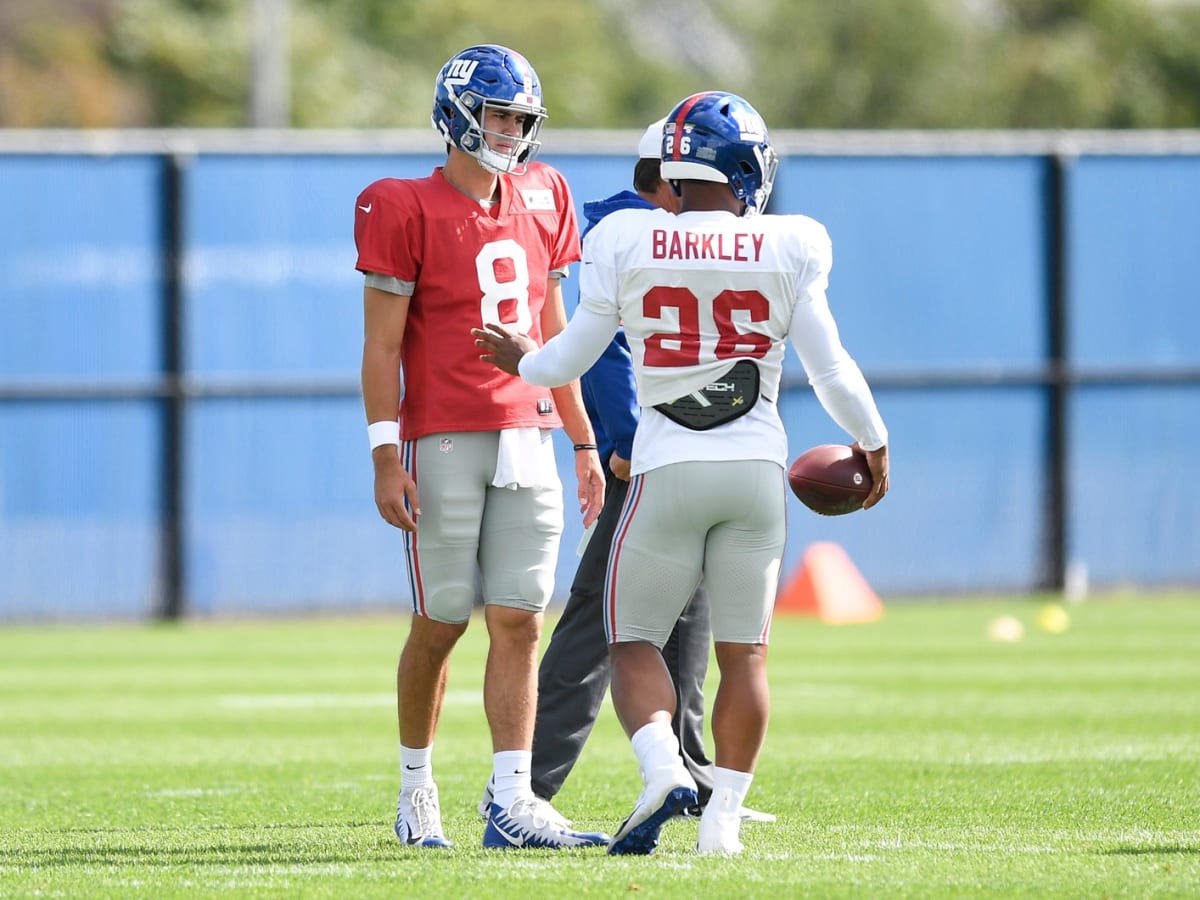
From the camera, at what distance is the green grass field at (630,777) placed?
5148mm

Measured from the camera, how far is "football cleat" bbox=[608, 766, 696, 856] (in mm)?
5102

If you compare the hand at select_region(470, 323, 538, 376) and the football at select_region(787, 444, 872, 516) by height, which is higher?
the hand at select_region(470, 323, 538, 376)

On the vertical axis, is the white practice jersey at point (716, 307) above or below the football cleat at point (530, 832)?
above

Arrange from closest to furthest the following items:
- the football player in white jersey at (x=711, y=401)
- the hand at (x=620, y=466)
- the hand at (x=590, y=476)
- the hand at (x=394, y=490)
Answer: the football player in white jersey at (x=711, y=401) → the hand at (x=394, y=490) → the hand at (x=590, y=476) → the hand at (x=620, y=466)

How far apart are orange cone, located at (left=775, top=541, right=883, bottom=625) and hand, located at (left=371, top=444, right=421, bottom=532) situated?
29.6 ft

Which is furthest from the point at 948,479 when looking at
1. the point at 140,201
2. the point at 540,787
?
the point at 540,787

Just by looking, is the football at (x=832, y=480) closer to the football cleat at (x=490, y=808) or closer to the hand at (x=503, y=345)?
the hand at (x=503, y=345)

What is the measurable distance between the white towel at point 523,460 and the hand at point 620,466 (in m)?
0.46

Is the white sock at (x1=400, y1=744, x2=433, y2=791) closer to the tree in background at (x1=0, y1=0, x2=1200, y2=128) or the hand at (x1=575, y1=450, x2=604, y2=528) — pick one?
the hand at (x1=575, y1=450, x2=604, y2=528)

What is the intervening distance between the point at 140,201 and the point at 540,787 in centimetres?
1016

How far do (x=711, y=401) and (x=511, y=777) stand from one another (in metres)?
1.28

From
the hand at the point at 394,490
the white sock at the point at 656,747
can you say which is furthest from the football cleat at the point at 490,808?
the hand at the point at 394,490

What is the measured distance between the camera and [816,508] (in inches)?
222

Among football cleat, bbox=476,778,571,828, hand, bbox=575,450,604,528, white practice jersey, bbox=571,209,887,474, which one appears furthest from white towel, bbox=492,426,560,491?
football cleat, bbox=476,778,571,828
